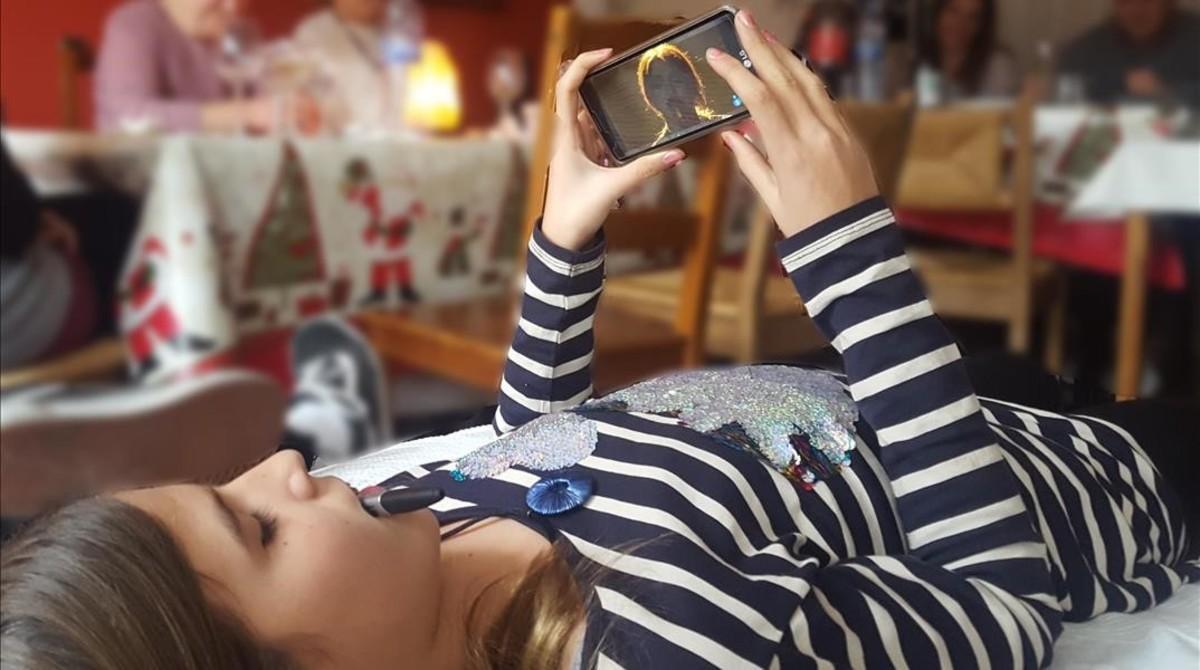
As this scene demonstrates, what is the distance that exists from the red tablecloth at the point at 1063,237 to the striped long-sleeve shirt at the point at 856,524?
0.73 metres

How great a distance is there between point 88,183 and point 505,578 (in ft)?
1.09

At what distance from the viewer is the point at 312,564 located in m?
0.28

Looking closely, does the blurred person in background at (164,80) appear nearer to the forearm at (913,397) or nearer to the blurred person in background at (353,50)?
the blurred person in background at (353,50)

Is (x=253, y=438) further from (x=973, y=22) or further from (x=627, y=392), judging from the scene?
(x=973, y=22)

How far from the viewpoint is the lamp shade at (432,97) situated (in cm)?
132

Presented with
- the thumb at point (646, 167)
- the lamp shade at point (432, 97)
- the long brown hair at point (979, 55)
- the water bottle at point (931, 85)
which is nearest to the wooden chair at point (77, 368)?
the thumb at point (646, 167)

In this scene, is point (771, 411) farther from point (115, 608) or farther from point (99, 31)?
point (99, 31)

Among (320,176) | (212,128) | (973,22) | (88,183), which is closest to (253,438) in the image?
(88,183)

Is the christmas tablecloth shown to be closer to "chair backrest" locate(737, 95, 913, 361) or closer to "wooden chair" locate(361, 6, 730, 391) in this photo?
"wooden chair" locate(361, 6, 730, 391)

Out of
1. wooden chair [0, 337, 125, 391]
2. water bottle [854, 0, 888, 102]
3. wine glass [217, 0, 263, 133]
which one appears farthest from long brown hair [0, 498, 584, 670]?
wine glass [217, 0, 263, 133]

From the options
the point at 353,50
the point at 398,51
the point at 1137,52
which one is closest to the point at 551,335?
the point at 398,51

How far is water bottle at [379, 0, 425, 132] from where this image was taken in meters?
1.27

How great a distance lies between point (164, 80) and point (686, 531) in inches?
38.1

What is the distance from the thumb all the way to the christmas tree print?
0.61 meters
